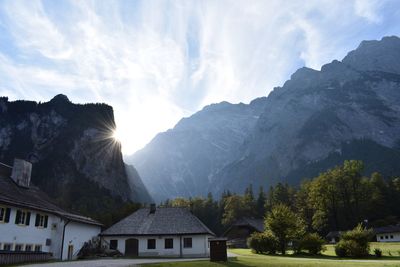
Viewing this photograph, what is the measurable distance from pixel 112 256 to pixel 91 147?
13569 centimetres

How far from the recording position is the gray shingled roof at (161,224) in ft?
149

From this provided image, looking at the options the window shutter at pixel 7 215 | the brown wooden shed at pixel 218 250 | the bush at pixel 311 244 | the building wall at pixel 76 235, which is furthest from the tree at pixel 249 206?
the window shutter at pixel 7 215

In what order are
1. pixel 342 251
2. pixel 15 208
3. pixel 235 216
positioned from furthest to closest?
pixel 235 216
pixel 342 251
pixel 15 208

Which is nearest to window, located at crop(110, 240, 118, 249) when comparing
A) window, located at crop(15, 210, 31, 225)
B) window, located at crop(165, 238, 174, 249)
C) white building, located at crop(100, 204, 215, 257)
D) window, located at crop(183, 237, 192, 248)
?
white building, located at crop(100, 204, 215, 257)

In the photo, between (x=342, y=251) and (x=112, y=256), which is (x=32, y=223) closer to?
(x=112, y=256)

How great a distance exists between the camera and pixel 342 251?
4119cm

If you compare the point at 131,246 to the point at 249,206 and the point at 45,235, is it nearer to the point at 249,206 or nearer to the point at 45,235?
the point at 45,235

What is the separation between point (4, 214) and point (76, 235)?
12.3 metres

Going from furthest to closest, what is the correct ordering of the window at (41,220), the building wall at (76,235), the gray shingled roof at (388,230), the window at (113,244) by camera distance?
the gray shingled roof at (388,230), the window at (113,244), the building wall at (76,235), the window at (41,220)

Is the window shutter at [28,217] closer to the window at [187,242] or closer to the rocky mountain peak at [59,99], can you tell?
the window at [187,242]

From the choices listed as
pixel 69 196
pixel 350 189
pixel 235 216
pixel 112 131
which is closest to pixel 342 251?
pixel 350 189

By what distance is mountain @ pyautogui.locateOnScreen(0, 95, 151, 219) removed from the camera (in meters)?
160

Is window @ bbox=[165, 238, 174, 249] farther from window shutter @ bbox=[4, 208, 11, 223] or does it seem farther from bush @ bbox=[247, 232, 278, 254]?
window shutter @ bbox=[4, 208, 11, 223]

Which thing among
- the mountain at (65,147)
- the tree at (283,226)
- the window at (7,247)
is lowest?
the window at (7,247)
